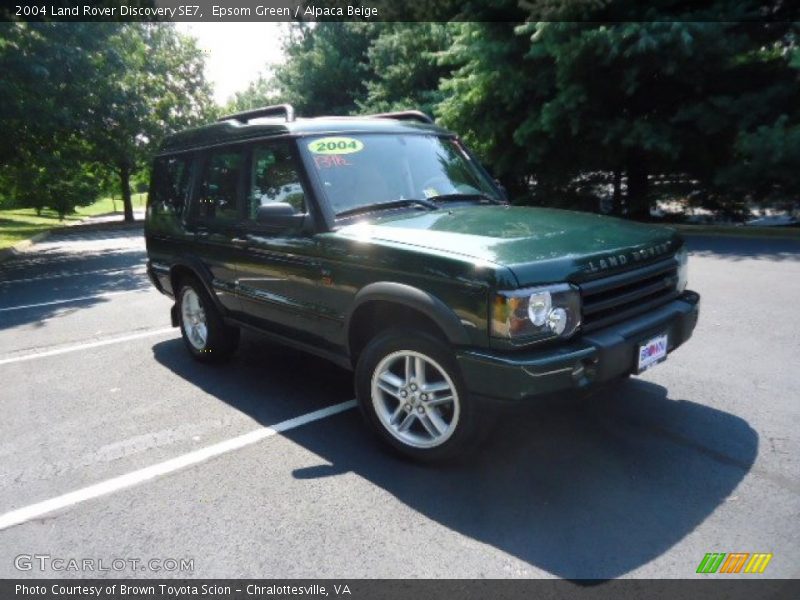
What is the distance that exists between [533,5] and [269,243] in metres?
11.2

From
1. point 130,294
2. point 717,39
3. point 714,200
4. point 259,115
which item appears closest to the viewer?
point 259,115

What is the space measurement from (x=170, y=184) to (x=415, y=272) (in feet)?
11.0

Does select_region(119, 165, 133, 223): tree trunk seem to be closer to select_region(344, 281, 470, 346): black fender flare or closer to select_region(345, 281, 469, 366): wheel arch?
select_region(345, 281, 469, 366): wheel arch

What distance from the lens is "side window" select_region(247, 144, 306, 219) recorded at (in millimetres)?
3734

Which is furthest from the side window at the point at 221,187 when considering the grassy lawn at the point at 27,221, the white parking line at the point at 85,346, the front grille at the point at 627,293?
the grassy lawn at the point at 27,221

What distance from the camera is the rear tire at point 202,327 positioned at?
4988 mm

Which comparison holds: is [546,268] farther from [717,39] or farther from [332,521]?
[717,39]

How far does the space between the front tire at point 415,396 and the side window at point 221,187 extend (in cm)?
182

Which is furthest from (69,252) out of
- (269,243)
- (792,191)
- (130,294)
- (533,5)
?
(792,191)

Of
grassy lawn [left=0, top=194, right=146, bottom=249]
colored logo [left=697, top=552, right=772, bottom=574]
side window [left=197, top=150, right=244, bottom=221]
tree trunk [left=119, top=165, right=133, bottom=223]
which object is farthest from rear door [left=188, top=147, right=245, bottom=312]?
tree trunk [left=119, top=165, right=133, bottom=223]

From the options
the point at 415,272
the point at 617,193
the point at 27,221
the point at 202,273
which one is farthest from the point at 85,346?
the point at 27,221

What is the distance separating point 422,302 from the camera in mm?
2955

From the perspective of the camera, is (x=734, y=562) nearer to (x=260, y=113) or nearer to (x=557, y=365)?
(x=557, y=365)

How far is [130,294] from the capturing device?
9273mm
